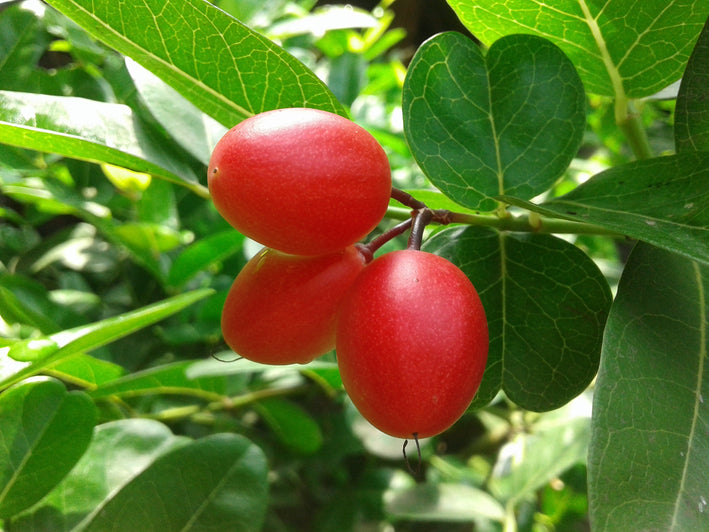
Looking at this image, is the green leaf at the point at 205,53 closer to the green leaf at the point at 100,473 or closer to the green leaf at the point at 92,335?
the green leaf at the point at 92,335

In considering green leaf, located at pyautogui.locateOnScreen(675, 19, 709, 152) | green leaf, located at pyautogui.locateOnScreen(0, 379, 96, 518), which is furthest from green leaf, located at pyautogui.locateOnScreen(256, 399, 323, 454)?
green leaf, located at pyautogui.locateOnScreen(675, 19, 709, 152)

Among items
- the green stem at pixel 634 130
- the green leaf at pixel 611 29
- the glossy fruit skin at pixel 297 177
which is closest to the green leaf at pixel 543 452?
the green stem at pixel 634 130

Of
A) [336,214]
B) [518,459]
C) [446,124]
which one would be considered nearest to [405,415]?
[336,214]

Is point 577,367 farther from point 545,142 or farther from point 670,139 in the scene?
point 670,139

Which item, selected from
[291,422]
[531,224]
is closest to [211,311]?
[291,422]

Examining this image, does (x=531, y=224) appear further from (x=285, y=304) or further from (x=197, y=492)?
(x=197, y=492)
